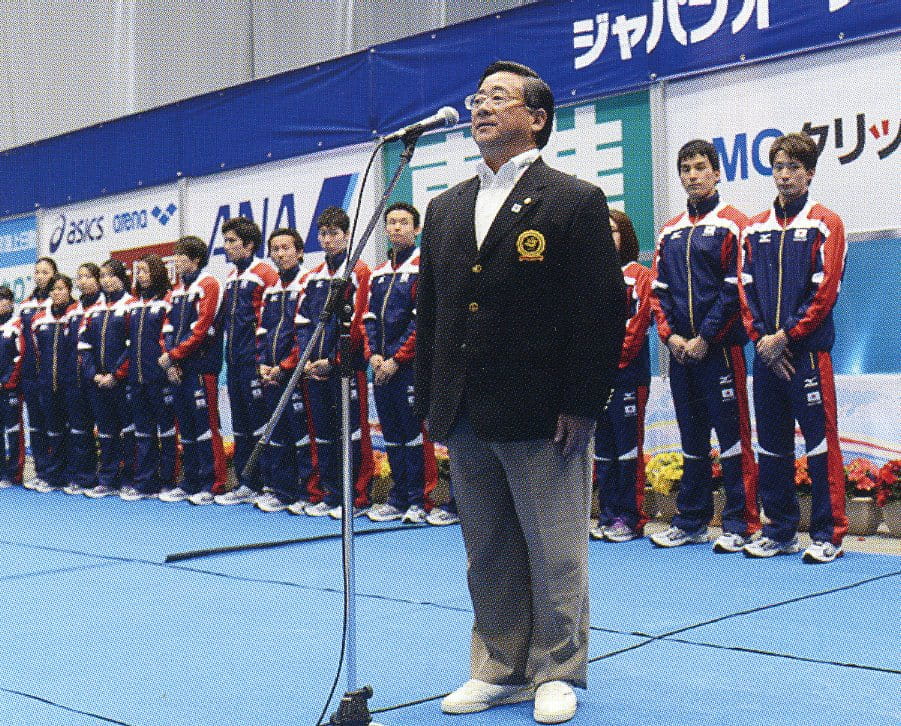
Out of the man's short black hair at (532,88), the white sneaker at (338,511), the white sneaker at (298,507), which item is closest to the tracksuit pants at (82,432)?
the white sneaker at (298,507)

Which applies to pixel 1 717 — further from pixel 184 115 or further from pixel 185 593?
pixel 184 115

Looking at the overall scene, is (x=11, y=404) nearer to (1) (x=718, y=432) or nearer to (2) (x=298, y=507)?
(2) (x=298, y=507)

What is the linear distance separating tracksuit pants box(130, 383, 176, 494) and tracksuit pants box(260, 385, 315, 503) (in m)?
0.92

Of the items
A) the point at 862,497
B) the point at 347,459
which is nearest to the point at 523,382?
the point at 347,459

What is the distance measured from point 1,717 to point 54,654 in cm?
74

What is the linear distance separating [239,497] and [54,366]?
6.80 ft

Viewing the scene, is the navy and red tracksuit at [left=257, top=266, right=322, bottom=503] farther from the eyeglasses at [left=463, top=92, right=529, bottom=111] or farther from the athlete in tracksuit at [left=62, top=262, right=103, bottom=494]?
the eyeglasses at [left=463, top=92, right=529, bottom=111]

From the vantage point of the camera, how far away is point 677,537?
17.8ft

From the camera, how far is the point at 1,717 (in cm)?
310

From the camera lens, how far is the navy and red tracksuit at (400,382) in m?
6.40

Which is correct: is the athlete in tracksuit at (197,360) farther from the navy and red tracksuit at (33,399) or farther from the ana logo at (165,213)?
the ana logo at (165,213)

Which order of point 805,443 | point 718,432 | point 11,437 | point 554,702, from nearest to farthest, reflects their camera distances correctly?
point 554,702 < point 805,443 < point 718,432 < point 11,437

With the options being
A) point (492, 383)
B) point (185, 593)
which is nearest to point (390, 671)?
point (492, 383)

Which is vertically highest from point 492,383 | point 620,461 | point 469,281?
point 469,281
